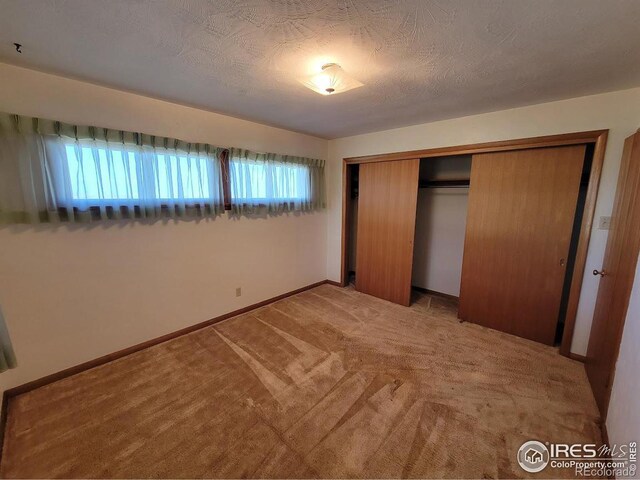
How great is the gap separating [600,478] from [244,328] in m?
2.78

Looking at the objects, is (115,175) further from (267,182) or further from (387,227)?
(387,227)

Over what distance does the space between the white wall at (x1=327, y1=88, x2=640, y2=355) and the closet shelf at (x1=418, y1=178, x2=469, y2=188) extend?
2.06ft

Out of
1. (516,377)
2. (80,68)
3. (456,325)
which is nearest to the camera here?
(80,68)

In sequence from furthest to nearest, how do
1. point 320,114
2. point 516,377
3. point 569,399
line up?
point 320,114, point 516,377, point 569,399

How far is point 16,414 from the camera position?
1715 mm

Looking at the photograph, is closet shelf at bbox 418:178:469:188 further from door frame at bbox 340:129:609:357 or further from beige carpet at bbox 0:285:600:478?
beige carpet at bbox 0:285:600:478

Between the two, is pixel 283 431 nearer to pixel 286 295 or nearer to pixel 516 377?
pixel 516 377

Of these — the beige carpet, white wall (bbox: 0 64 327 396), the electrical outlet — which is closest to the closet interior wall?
the beige carpet

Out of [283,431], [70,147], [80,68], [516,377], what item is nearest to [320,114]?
[80,68]

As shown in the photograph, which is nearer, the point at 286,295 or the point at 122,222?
the point at 122,222

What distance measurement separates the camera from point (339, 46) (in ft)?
4.89

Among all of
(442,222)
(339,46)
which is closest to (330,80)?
(339,46)

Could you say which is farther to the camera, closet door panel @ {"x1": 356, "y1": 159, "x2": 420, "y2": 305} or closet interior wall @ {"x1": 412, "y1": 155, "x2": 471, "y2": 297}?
closet interior wall @ {"x1": 412, "y1": 155, "x2": 471, "y2": 297}

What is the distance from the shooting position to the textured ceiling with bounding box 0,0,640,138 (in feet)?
3.88
